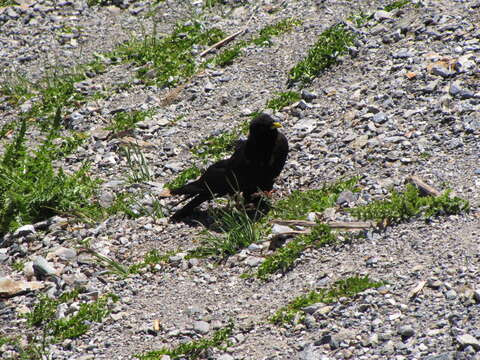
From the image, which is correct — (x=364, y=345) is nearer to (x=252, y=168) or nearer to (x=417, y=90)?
(x=252, y=168)

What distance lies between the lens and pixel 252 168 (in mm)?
9281

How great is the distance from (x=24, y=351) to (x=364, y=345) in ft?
11.1

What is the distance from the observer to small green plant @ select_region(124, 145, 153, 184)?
10289mm

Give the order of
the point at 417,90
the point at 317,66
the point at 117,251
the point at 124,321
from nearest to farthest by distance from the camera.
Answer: the point at 124,321 → the point at 117,251 → the point at 417,90 → the point at 317,66

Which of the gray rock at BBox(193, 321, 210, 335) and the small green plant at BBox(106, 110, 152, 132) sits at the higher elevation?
the small green plant at BBox(106, 110, 152, 132)

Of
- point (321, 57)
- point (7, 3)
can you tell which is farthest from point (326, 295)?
point (7, 3)

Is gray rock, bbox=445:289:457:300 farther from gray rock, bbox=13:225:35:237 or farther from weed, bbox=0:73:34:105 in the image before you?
weed, bbox=0:73:34:105

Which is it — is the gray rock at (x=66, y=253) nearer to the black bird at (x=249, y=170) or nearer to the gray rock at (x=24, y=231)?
the gray rock at (x=24, y=231)

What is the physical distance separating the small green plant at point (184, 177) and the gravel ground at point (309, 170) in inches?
9.2

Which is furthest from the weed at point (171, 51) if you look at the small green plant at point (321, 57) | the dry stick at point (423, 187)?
the dry stick at point (423, 187)

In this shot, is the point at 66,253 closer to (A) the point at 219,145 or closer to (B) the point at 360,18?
(A) the point at 219,145

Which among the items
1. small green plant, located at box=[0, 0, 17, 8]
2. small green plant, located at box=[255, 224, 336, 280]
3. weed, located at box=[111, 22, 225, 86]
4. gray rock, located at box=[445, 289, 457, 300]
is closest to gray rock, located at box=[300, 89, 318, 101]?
weed, located at box=[111, 22, 225, 86]

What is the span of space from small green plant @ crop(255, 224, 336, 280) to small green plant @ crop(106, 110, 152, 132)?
483 cm

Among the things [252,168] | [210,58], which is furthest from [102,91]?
[252,168]
